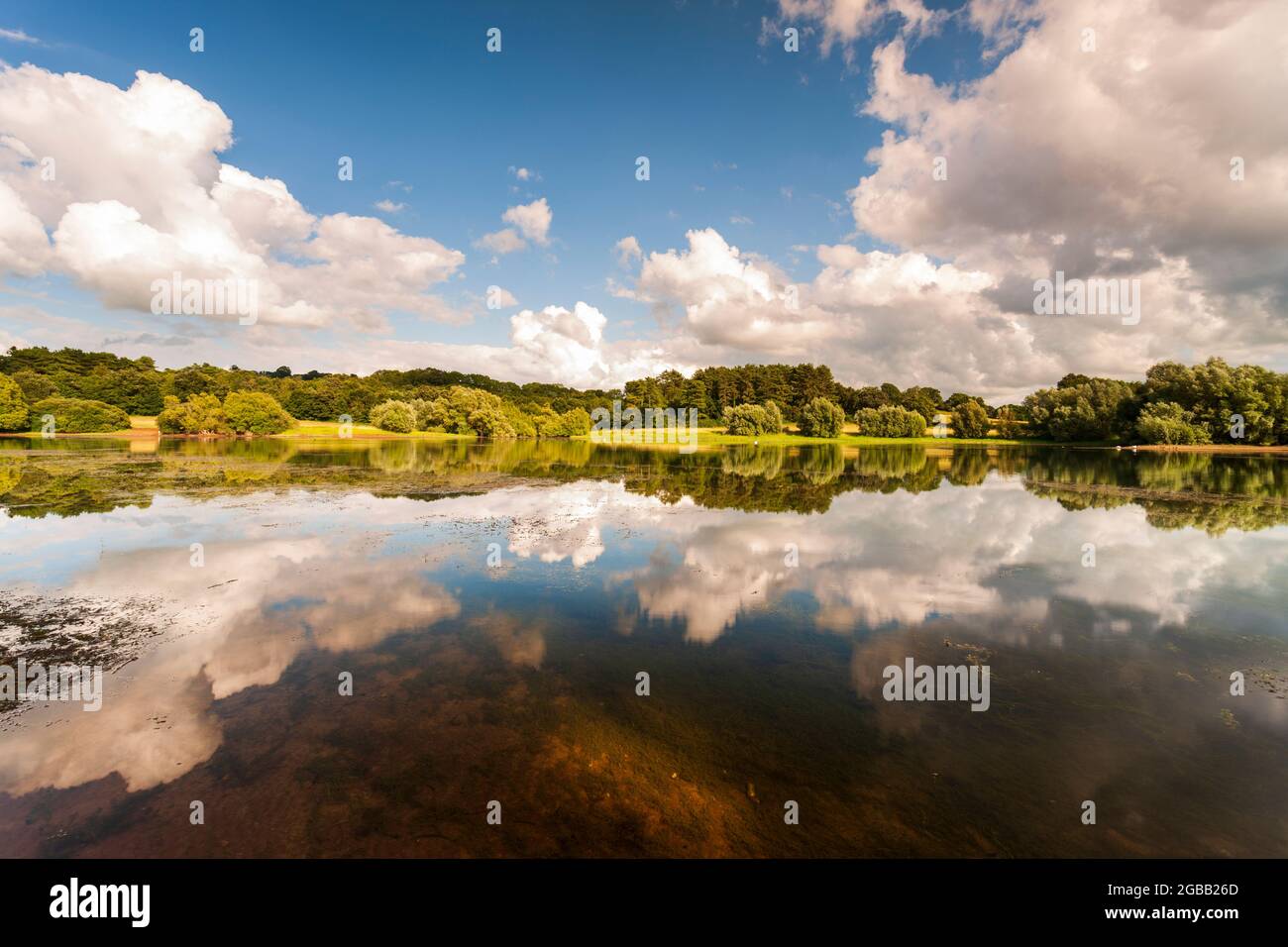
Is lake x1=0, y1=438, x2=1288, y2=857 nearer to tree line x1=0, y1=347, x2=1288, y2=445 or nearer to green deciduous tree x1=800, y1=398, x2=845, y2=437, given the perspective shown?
tree line x1=0, y1=347, x2=1288, y2=445

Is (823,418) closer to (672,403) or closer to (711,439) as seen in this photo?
(711,439)

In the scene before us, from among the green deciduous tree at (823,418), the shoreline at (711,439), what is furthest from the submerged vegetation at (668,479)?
the green deciduous tree at (823,418)

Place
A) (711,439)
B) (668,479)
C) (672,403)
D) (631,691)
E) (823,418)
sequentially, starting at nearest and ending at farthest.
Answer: (631,691) < (668,479) < (711,439) < (823,418) < (672,403)

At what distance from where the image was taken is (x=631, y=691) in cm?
826

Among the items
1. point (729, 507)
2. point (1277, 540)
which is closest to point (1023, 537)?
point (1277, 540)

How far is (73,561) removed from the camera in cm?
1412

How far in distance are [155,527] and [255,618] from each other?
11429 millimetres

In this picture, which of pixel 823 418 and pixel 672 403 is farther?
pixel 672 403

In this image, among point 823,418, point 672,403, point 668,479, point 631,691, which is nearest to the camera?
point 631,691

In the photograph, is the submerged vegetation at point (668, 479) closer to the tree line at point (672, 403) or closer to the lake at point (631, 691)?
the lake at point (631, 691)

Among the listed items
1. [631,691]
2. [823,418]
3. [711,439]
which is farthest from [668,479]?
[823,418]

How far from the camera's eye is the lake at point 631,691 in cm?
546
